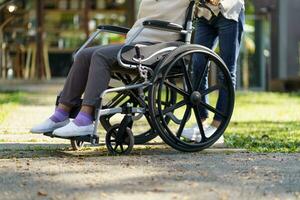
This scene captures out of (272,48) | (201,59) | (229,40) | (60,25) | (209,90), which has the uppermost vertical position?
(60,25)

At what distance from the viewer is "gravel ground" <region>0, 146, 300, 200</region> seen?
3.76 m

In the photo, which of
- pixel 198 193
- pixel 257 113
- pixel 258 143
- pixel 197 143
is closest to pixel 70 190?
pixel 198 193

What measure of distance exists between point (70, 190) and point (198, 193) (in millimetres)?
611

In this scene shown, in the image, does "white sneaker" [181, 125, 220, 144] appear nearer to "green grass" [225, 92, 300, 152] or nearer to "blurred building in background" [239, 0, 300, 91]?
"green grass" [225, 92, 300, 152]

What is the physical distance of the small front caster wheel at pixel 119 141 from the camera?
4941mm

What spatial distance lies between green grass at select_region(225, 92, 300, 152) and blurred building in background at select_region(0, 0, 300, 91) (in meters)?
3.75

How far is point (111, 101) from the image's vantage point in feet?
17.7

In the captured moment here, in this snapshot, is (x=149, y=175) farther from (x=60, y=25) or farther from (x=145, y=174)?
(x=60, y=25)

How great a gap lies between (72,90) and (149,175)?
110cm

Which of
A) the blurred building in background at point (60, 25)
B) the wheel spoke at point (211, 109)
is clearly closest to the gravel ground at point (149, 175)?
the wheel spoke at point (211, 109)

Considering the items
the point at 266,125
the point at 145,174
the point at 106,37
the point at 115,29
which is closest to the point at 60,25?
the point at 106,37

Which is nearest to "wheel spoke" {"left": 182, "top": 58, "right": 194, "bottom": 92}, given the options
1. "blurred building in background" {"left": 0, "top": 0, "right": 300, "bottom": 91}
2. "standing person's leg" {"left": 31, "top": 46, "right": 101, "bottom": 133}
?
"standing person's leg" {"left": 31, "top": 46, "right": 101, "bottom": 133}

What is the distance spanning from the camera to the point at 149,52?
5.03 m

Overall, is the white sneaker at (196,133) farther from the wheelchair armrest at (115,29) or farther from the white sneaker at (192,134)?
the wheelchair armrest at (115,29)
